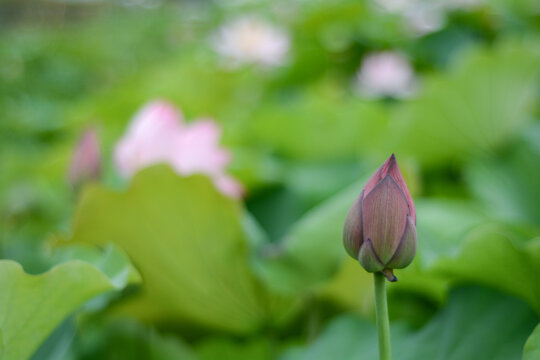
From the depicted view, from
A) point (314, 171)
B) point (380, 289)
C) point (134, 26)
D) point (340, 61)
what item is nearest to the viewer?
point (380, 289)

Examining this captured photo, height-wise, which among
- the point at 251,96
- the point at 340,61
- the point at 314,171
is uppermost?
the point at 314,171

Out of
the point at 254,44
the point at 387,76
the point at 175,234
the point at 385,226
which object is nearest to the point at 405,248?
the point at 385,226

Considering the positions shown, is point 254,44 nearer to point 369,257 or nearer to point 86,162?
point 86,162

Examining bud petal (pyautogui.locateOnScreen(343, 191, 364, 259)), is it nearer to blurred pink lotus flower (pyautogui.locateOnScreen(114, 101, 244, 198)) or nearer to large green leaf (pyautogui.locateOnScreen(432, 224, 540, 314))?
large green leaf (pyautogui.locateOnScreen(432, 224, 540, 314))

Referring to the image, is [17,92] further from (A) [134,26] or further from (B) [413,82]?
(A) [134,26]

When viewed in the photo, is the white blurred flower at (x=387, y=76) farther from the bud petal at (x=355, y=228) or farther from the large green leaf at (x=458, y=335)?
the bud petal at (x=355, y=228)

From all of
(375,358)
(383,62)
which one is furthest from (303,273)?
(383,62)
